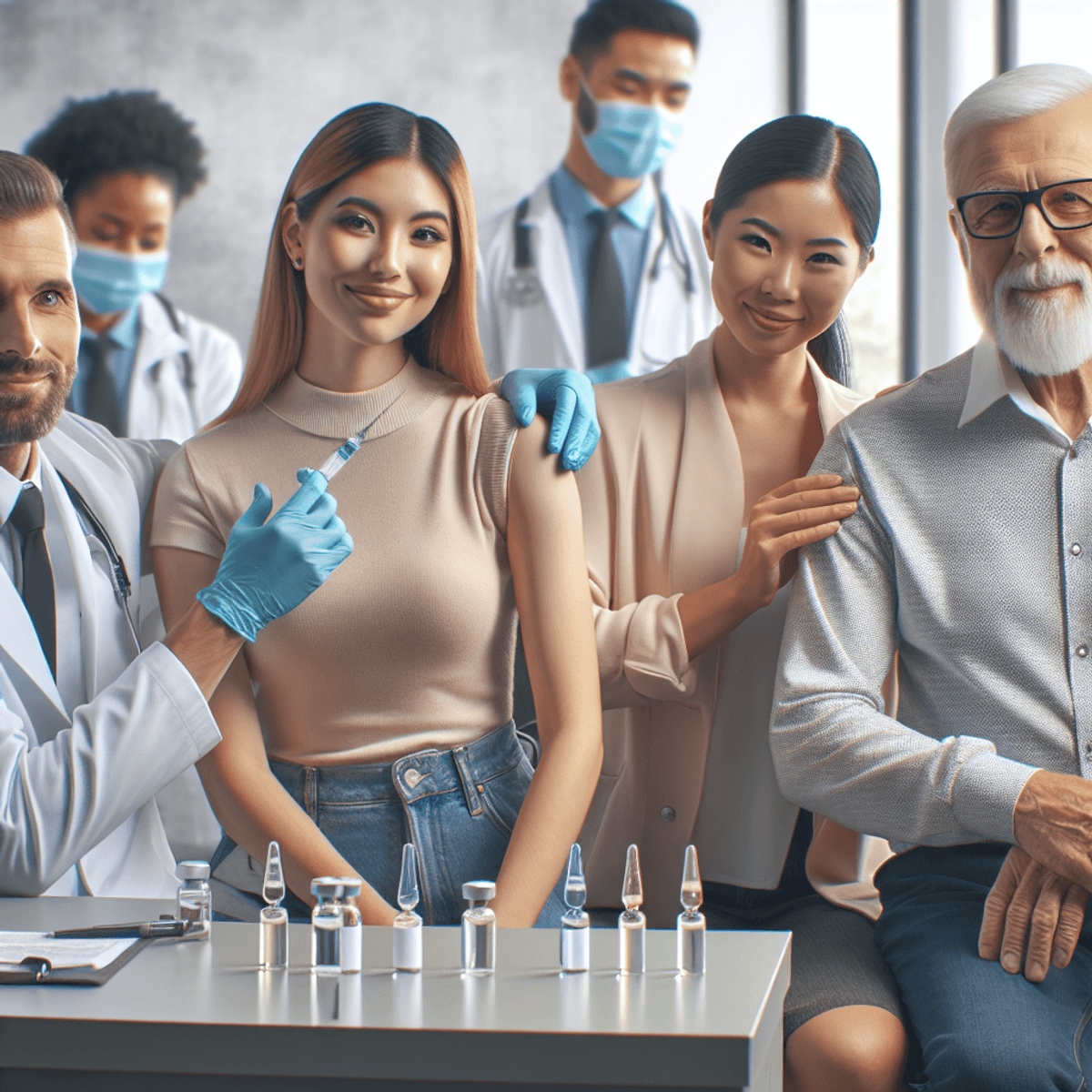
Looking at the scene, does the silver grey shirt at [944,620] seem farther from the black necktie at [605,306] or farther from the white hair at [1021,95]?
the black necktie at [605,306]

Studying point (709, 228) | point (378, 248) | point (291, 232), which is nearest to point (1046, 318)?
point (709, 228)

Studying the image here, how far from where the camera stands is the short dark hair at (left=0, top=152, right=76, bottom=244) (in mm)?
1532

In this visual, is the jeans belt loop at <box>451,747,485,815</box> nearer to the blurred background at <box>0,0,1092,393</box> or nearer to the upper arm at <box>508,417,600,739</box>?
the upper arm at <box>508,417,600,739</box>

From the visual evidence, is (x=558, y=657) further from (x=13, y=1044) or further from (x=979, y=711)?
(x=13, y=1044)

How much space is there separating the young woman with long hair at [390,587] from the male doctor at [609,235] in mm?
1547

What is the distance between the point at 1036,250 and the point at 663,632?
0.61 metres

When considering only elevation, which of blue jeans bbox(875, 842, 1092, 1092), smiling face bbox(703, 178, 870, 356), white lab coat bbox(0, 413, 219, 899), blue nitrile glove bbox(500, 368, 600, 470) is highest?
smiling face bbox(703, 178, 870, 356)

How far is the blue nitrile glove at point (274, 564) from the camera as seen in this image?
1400 mm

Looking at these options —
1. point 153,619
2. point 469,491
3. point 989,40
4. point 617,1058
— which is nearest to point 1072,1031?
point 617,1058

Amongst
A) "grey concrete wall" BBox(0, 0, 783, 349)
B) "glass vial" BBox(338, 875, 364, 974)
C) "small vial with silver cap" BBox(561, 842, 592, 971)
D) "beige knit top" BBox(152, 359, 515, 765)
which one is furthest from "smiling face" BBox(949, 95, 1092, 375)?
"grey concrete wall" BBox(0, 0, 783, 349)

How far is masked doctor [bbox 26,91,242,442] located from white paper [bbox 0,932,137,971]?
91.1 inches

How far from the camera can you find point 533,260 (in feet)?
10.4

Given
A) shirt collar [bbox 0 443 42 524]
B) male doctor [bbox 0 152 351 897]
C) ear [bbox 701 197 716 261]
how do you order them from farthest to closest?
ear [bbox 701 197 716 261] → shirt collar [bbox 0 443 42 524] → male doctor [bbox 0 152 351 897]

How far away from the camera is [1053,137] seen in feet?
4.75
